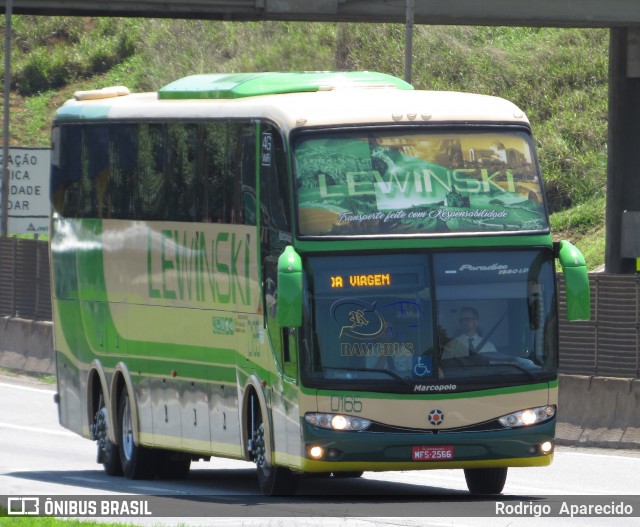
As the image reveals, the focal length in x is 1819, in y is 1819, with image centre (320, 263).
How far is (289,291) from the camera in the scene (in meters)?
14.8

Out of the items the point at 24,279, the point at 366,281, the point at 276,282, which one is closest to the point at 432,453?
the point at 366,281

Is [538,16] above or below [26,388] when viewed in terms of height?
above

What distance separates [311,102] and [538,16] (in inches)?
754

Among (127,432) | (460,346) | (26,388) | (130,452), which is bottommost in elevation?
(26,388)

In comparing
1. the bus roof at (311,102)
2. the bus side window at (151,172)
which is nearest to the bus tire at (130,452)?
the bus side window at (151,172)

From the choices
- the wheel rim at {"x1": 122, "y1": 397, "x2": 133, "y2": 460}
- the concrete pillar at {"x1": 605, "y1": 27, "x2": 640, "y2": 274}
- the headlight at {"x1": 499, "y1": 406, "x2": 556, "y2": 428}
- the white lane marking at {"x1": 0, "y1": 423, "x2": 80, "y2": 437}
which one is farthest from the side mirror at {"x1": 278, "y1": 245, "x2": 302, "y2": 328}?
the concrete pillar at {"x1": 605, "y1": 27, "x2": 640, "y2": 274}

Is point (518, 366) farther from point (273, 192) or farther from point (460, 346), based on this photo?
point (273, 192)

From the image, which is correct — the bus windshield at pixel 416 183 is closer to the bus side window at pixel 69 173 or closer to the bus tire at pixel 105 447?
the bus tire at pixel 105 447

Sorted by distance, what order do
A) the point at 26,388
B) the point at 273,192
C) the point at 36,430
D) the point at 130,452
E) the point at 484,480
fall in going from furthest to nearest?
the point at 26,388, the point at 36,430, the point at 130,452, the point at 484,480, the point at 273,192

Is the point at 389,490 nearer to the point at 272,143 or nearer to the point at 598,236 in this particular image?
the point at 272,143

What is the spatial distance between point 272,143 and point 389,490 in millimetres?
3876

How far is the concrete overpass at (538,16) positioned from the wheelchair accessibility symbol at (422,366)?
56.8ft

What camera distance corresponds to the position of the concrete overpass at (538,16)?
3291cm

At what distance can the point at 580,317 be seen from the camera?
602 inches
